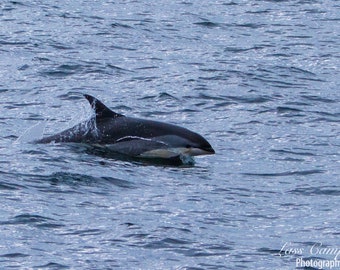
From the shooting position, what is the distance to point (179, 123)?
71.9ft

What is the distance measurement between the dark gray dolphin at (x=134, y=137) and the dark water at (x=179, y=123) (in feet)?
1.10

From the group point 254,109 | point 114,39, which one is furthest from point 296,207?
point 114,39

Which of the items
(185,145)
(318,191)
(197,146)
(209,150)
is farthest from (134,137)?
(318,191)

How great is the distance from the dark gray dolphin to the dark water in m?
0.34

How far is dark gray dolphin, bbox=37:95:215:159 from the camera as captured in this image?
1931 centimetres

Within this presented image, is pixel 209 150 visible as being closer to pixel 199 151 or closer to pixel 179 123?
pixel 199 151

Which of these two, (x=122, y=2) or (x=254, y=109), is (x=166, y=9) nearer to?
(x=122, y=2)

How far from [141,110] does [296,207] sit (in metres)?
6.68

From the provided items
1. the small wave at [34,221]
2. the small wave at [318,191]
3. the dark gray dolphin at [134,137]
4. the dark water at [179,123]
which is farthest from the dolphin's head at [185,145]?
the small wave at [34,221]

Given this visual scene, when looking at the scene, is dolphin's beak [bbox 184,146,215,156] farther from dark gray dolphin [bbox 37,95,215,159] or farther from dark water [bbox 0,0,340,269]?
dark water [bbox 0,0,340,269]

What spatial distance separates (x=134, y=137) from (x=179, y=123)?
2694 mm

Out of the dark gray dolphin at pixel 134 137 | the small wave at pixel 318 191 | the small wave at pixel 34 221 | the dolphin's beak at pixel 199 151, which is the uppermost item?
the dark gray dolphin at pixel 134 137

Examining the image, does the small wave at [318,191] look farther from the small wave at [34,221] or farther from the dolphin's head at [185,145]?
the small wave at [34,221]

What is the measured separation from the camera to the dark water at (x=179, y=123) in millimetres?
15109
